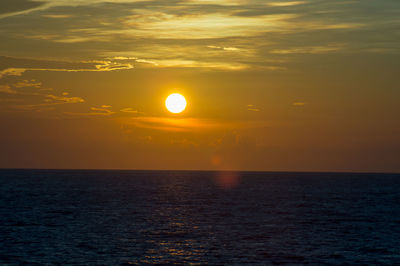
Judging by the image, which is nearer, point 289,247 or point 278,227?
point 289,247

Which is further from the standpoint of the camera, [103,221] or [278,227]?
[103,221]

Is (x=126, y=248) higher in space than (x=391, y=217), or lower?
lower

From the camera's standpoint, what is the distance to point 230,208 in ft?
351

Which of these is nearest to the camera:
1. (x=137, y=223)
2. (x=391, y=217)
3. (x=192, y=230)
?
(x=192, y=230)

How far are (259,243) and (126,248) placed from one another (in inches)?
576

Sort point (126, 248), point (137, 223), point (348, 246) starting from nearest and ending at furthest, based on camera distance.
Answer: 1. point (126, 248)
2. point (348, 246)
3. point (137, 223)

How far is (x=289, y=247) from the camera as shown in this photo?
5800 centimetres

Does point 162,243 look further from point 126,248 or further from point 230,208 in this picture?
point 230,208

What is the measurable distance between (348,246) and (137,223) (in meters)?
31.6

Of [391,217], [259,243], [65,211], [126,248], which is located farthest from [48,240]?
[391,217]

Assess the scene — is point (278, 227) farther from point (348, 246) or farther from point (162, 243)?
point (162, 243)

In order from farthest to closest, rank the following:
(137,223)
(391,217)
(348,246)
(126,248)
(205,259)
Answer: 1. (391,217)
2. (137,223)
3. (348,246)
4. (126,248)
5. (205,259)

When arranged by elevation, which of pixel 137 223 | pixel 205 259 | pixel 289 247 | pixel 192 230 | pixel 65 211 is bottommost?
pixel 205 259

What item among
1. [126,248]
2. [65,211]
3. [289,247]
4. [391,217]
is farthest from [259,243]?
[65,211]
